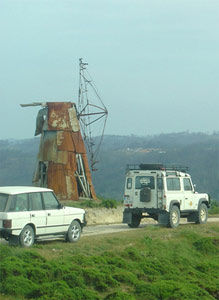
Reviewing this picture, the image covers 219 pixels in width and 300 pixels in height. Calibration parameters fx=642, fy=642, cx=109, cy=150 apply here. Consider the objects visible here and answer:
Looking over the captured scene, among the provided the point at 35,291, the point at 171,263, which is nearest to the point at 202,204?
the point at 171,263

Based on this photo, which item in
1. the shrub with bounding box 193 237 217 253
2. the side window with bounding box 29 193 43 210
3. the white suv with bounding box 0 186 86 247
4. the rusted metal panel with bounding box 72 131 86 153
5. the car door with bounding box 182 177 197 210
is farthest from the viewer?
the rusted metal panel with bounding box 72 131 86 153

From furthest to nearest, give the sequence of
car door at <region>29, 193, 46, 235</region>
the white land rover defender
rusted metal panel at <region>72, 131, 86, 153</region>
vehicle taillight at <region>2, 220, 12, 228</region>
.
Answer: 1. rusted metal panel at <region>72, 131, 86, 153</region>
2. the white land rover defender
3. car door at <region>29, 193, 46, 235</region>
4. vehicle taillight at <region>2, 220, 12, 228</region>

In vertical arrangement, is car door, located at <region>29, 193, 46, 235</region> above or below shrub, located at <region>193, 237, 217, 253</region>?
above

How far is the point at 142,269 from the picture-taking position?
748 inches

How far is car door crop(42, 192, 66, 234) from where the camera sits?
Answer: 1959 centimetres

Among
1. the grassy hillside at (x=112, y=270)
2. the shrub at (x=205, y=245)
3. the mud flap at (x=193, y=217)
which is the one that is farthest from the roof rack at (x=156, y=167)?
the grassy hillside at (x=112, y=270)

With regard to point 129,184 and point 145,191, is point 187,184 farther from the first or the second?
point 129,184

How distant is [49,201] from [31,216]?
A: 1290 millimetres

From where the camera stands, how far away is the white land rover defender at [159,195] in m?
26.5

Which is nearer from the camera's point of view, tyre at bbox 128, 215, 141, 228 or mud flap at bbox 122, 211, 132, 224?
mud flap at bbox 122, 211, 132, 224

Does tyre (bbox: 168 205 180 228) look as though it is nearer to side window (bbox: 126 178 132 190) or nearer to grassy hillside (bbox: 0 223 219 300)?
side window (bbox: 126 178 132 190)

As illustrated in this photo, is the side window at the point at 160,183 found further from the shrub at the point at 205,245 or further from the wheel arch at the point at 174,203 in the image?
the shrub at the point at 205,245

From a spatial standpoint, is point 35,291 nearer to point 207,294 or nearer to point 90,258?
point 90,258

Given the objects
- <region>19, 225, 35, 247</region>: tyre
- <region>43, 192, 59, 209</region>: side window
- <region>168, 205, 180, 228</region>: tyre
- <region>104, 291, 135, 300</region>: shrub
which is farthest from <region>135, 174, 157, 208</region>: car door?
<region>104, 291, 135, 300</region>: shrub
